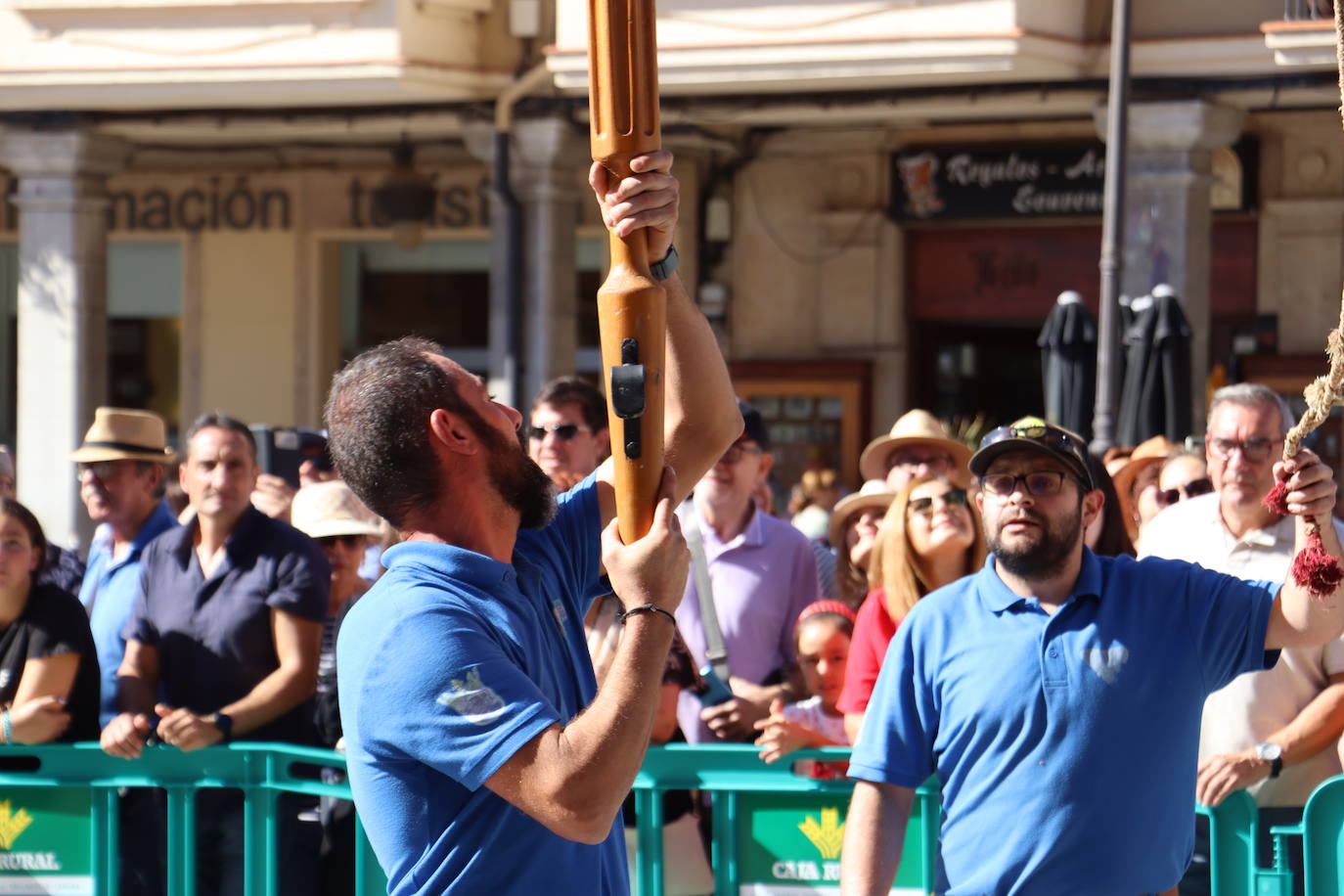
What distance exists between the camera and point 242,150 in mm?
17203

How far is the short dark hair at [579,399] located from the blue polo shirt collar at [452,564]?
3.15 meters

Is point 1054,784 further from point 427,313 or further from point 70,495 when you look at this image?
point 427,313

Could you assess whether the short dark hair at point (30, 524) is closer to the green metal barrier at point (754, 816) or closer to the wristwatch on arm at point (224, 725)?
the wristwatch on arm at point (224, 725)

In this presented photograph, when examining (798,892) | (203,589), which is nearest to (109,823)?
(203,589)

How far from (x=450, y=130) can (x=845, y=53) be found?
350 centimetres

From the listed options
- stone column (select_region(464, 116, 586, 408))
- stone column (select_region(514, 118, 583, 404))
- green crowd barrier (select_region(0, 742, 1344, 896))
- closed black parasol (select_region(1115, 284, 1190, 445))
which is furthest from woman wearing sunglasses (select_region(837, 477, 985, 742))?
stone column (select_region(464, 116, 586, 408))

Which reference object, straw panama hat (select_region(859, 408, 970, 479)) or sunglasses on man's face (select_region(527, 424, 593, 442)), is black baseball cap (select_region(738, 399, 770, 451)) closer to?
sunglasses on man's face (select_region(527, 424, 593, 442))

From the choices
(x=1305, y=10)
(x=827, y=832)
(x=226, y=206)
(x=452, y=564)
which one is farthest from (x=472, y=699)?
(x=226, y=206)

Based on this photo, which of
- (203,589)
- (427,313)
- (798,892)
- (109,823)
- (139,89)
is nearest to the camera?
(798,892)

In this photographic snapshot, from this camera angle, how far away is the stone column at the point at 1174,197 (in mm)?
12781

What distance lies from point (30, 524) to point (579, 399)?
1743 millimetres

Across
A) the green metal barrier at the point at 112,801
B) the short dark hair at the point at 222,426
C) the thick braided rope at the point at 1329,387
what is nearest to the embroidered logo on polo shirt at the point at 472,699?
the thick braided rope at the point at 1329,387

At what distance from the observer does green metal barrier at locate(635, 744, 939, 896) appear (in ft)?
16.8

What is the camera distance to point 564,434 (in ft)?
19.9
